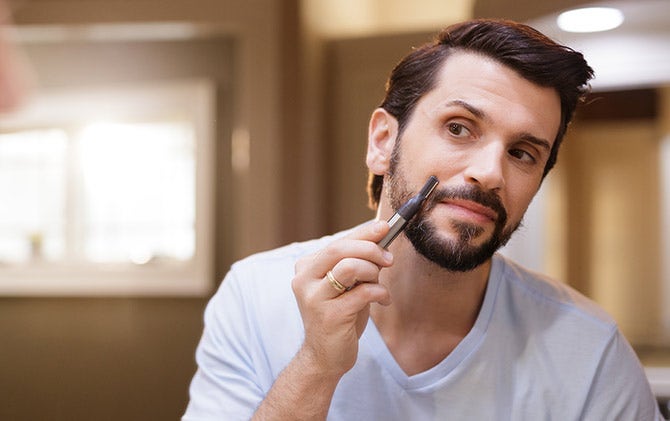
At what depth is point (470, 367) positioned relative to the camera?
800 mm

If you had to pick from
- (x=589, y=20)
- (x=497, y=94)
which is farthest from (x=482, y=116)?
(x=589, y=20)

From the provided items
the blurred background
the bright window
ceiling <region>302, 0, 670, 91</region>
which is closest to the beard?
ceiling <region>302, 0, 670, 91</region>

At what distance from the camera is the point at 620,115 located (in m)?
2.39

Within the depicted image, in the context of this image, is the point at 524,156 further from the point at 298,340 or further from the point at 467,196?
the point at 298,340

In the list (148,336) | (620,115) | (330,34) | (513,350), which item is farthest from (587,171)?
(513,350)

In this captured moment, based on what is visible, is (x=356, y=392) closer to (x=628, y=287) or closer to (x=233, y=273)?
(x=233, y=273)

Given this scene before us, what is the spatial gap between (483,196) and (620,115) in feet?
6.15

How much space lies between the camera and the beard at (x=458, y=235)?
706 millimetres

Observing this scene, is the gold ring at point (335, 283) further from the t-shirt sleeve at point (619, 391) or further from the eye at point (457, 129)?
the t-shirt sleeve at point (619, 391)

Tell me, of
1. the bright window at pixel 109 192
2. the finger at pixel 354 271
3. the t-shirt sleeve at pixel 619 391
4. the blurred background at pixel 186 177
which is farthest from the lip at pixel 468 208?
the bright window at pixel 109 192

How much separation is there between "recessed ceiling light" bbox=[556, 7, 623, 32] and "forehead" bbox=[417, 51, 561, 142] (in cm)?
102

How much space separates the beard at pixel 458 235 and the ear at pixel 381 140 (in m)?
0.13

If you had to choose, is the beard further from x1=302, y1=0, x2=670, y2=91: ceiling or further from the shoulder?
x1=302, y1=0, x2=670, y2=91: ceiling

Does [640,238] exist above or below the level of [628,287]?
above
